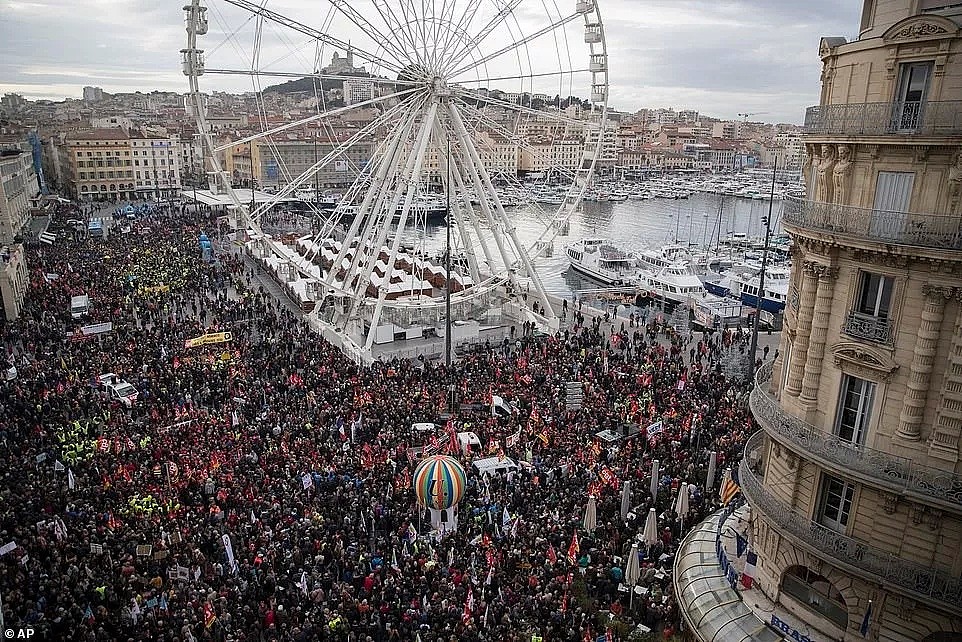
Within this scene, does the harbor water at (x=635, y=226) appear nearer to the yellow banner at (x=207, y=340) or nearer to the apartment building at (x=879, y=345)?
the yellow banner at (x=207, y=340)

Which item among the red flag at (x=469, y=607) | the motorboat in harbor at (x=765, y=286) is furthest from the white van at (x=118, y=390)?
the motorboat in harbor at (x=765, y=286)

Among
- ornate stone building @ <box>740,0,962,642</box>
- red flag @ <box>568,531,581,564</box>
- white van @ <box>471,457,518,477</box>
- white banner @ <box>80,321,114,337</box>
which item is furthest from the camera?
white banner @ <box>80,321,114,337</box>

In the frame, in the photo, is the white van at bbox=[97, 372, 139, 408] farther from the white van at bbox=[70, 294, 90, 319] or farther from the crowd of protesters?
the white van at bbox=[70, 294, 90, 319]

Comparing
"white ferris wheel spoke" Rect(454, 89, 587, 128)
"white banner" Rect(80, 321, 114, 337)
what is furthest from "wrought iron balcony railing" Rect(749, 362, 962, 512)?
"white banner" Rect(80, 321, 114, 337)

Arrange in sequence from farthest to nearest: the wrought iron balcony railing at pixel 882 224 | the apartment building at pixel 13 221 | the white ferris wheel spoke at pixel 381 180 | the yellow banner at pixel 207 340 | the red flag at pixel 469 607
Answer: the apartment building at pixel 13 221 < the white ferris wheel spoke at pixel 381 180 < the yellow banner at pixel 207 340 < the red flag at pixel 469 607 < the wrought iron balcony railing at pixel 882 224

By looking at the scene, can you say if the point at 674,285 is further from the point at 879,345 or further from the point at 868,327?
the point at 879,345

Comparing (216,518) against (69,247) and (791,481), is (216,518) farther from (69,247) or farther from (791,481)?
(69,247)
